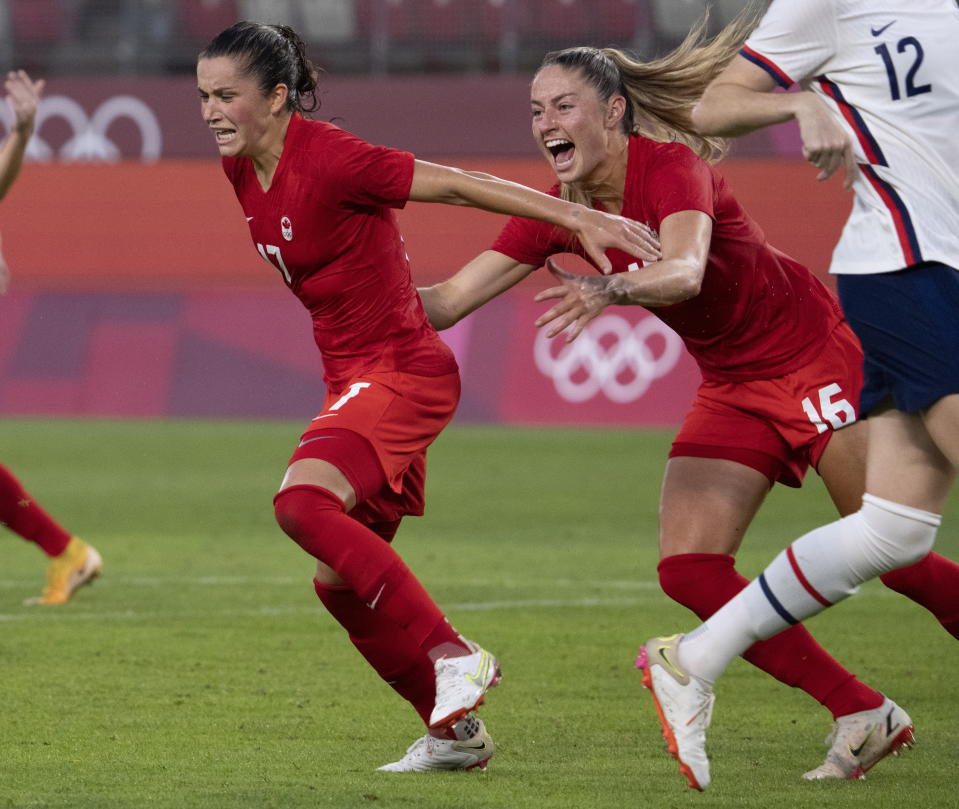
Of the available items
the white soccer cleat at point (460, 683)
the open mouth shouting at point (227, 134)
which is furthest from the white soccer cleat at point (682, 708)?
the open mouth shouting at point (227, 134)

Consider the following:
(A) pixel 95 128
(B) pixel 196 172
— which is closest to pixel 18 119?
(B) pixel 196 172

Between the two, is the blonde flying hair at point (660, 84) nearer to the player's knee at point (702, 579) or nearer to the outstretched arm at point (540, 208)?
the outstretched arm at point (540, 208)

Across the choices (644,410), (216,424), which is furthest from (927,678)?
(216,424)

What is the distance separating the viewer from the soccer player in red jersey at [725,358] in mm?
4609

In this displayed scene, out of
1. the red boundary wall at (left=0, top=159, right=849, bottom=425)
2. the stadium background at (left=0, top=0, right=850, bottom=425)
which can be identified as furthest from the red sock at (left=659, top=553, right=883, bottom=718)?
the stadium background at (left=0, top=0, right=850, bottom=425)

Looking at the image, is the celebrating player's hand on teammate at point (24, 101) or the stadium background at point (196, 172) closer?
the celebrating player's hand on teammate at point (24, 101)

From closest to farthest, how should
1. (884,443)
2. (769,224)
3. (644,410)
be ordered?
(884,443), (644,410), (769,224)

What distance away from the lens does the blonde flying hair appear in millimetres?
4773

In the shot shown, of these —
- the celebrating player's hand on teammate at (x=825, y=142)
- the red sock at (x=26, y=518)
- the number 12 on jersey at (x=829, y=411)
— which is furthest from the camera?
the red sock at (x=26, y=518)

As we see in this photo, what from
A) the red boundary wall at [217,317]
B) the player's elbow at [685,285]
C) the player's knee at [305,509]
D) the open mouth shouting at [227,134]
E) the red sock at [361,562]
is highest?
the open mouth shouting at [227,134]

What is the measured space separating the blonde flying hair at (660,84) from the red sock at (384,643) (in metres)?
1.31

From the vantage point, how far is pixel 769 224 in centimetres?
2048

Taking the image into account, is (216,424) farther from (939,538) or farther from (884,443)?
(884,443)

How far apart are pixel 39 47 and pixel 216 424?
7.12 metres
